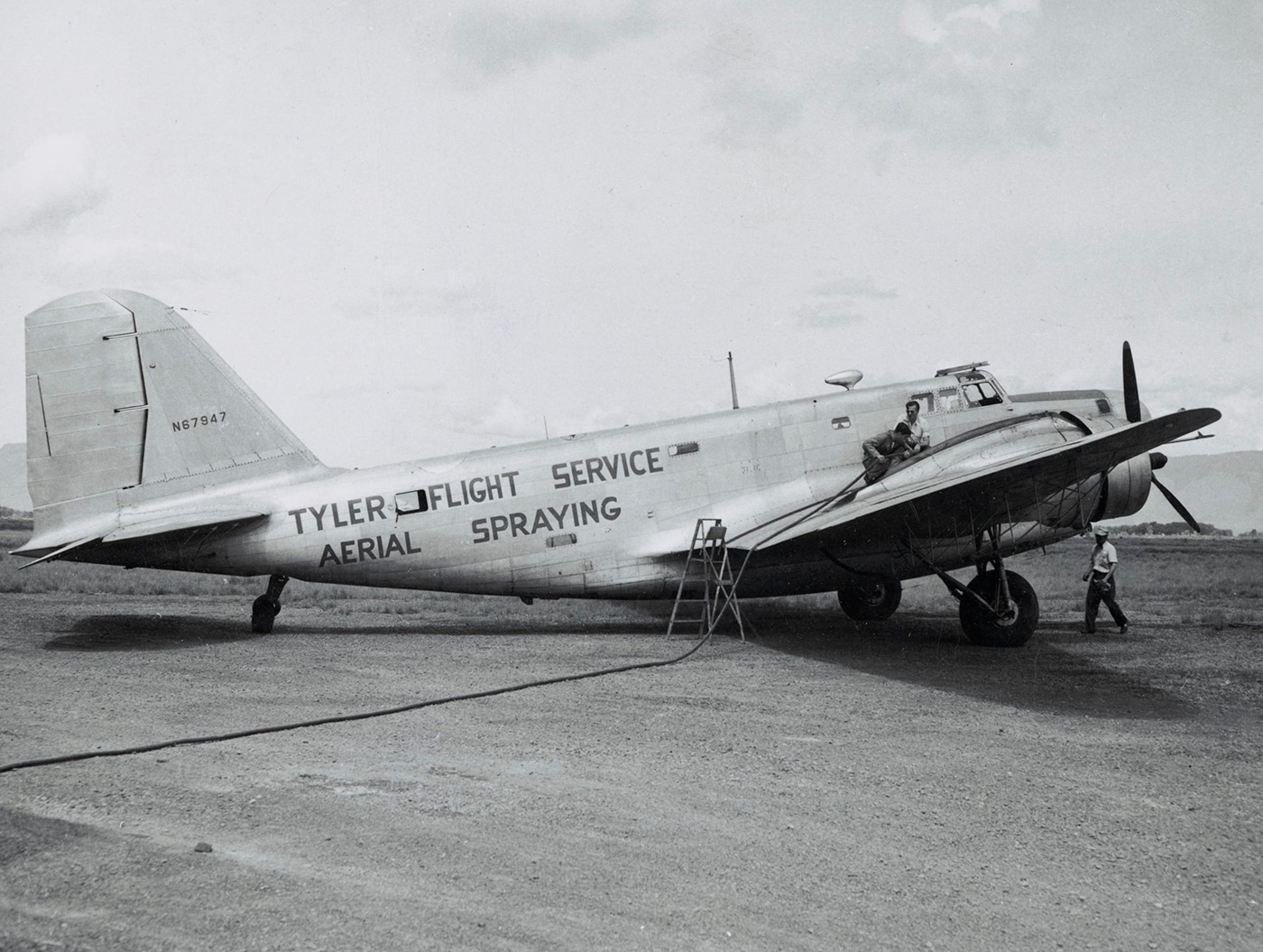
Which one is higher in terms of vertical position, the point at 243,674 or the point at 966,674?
the point at 243,674

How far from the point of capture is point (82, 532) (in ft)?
37.8

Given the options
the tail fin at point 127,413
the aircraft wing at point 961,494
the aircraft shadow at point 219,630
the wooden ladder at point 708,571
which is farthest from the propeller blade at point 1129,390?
the tail fin at point 127,413

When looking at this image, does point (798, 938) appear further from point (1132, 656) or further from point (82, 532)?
point (82, 532)

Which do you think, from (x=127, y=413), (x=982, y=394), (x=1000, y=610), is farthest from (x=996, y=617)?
(x=127, y=413)

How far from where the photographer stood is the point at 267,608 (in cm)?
1271

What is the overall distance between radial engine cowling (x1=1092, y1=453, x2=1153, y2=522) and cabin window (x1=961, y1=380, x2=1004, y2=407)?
1.93 m

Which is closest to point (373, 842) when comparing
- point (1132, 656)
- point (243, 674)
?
point (243, 674)

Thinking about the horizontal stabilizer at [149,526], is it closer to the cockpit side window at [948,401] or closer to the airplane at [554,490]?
the airplane at [554,490]

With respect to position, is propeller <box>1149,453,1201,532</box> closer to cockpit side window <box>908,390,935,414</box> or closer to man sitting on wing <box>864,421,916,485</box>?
cockpit side window <box>908,390,935,414</box>

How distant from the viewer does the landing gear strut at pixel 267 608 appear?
41.7ft

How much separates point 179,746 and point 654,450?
807 cm

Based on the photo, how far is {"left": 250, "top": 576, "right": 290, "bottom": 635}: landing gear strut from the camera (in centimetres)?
1270

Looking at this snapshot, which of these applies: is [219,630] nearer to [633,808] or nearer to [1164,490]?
[633,808]

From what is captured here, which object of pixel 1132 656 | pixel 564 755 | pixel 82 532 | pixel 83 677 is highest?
pixel 82 532
